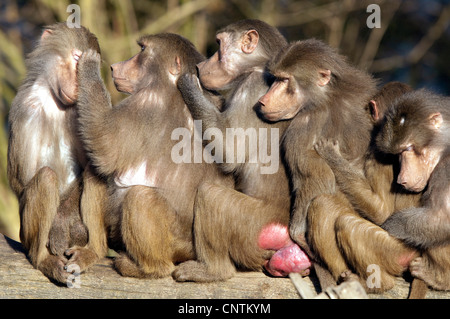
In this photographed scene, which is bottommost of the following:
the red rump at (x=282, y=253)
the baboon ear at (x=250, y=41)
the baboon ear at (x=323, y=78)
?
the red rump at (x=282, y=253)

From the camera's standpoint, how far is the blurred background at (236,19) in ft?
34.5

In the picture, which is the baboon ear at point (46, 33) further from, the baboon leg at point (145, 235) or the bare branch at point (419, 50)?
the bare branch at point (419, 50)

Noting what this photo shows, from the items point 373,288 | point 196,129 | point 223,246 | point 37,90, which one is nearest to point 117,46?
point 37,90

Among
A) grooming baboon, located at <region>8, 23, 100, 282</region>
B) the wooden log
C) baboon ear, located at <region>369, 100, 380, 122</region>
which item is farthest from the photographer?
grooming baboon, located at <region>8, 23, 100, 282</region>

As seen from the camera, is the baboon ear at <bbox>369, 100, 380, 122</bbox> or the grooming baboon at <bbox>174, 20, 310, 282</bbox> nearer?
the grooming baboon at <bbox>174, 20, 310, 282</bbox>

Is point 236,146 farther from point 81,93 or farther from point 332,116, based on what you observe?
point 81,93

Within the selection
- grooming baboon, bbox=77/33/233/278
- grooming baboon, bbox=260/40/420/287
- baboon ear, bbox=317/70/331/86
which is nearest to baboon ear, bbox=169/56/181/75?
grooming baboon, bbox=77/33/233/278

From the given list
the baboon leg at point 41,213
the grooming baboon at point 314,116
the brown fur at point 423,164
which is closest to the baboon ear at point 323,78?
the grooming baboon at point 314,116

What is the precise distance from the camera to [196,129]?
5.60 meters

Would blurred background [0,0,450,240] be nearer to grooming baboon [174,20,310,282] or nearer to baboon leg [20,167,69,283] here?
grooming baboon [174,20,310,282]

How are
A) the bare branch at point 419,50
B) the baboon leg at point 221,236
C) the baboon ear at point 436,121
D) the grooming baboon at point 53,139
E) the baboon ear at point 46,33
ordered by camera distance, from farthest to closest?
the bare branch at point 419,50
the baboon ear at point 46,33
the grooming baboon at point 53,139
the baboon leg at point 221,236
the baboon ear at point 436,121

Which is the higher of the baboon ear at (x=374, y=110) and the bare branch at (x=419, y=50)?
the baboon ear at (x=374, y=110)

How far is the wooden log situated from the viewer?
5.17 meters

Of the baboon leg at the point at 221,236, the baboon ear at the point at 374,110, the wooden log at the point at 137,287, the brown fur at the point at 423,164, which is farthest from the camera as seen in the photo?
the baboon ear at the point at 374,110
